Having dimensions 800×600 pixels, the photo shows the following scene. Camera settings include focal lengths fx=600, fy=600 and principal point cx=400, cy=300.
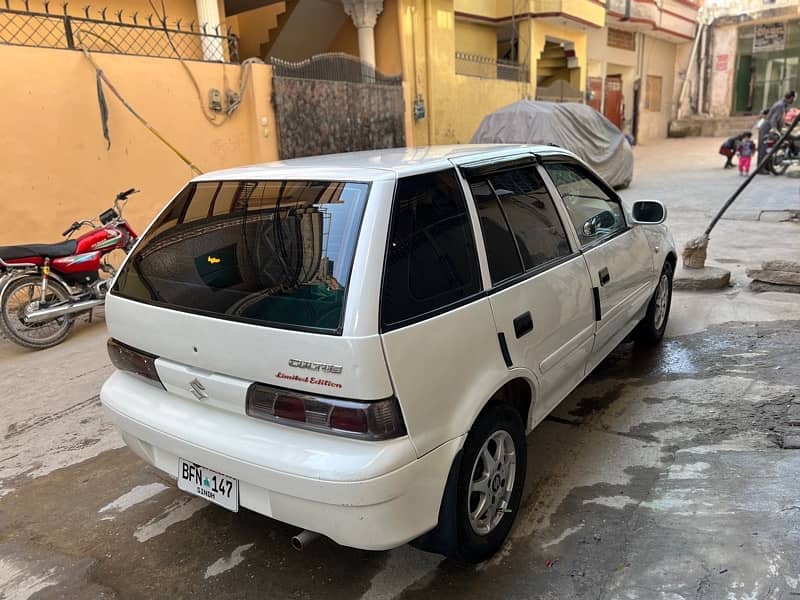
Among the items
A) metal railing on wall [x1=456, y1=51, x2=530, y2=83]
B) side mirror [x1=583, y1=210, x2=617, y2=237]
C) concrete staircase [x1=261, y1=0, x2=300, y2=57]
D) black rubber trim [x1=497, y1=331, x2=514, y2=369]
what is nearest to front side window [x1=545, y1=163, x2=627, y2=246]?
side mirror [x1=583, y1=210, x2=617, y2=237]

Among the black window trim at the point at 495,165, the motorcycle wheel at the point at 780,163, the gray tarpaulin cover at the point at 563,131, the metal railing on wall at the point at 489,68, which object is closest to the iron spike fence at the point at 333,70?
the gray tarpaulin cover at the point at 563,131

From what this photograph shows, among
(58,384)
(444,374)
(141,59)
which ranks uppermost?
(141,59)

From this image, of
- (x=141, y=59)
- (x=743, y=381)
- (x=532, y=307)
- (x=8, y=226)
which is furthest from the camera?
(x=141, y=59)

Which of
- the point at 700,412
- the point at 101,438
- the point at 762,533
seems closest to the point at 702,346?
the point at 700,412

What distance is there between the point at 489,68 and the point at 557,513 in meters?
13.7

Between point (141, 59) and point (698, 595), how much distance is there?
24.8ft

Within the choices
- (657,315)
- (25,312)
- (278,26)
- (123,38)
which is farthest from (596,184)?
(278,26)

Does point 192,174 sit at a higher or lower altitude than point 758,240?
higher

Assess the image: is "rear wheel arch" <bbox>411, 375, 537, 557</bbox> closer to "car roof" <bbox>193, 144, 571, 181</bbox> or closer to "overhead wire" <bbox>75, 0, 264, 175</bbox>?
"car roof" <bbox>193, 144, 571, 181</bbox>

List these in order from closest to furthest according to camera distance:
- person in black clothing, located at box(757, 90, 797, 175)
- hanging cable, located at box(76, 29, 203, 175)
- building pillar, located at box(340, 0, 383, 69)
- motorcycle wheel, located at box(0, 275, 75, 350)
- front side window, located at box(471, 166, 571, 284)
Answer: front side window, located at box(471, 166, 571, 284) < motorcycle wheel, located at box(0, 275, 75, 350) < hanging cable, located at box(76, 29, 203, 175) < building pillar, located at box(340, 0, 383, 69) < person in black clothing, located at box(757, 90, 797, 175)

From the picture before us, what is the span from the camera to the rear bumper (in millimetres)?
1918

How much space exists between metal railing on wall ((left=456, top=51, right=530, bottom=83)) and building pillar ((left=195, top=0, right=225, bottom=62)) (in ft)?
19.2

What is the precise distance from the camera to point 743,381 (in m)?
3.95

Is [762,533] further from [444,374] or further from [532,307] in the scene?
[444,374]
